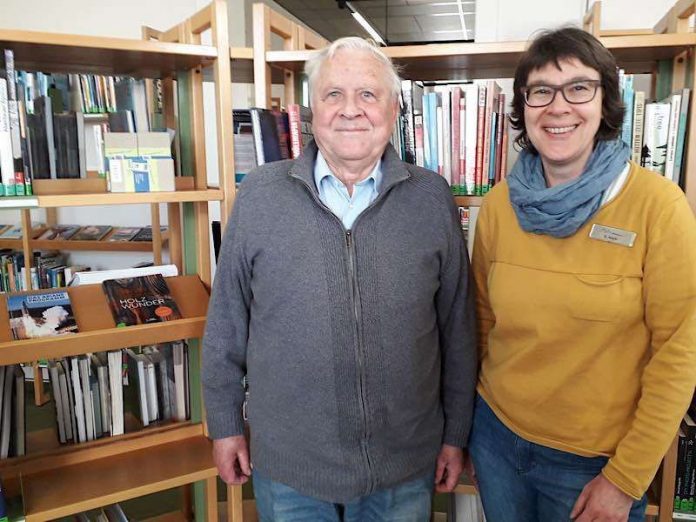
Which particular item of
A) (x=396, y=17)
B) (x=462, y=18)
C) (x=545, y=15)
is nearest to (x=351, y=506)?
(x=545, y=15)

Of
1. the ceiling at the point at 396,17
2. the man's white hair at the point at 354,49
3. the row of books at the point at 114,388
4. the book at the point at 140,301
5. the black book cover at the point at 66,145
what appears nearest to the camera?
the man's white hair at the point at 354,49

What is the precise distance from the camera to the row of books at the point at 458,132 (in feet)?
5.61

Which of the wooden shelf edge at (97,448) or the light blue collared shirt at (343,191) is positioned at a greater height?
the light blue collared shirt at (343,191)

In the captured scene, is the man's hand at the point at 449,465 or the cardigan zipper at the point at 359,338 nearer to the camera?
the cardigan zipper at the point at 359,338

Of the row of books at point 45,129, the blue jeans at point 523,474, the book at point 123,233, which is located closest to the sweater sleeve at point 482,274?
the blue jeans at point 523,474

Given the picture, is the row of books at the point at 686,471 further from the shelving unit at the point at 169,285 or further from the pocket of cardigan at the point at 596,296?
the shelving unit at the point at 169,285

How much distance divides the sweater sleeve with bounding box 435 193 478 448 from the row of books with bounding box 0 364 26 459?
A: 1.30 meters

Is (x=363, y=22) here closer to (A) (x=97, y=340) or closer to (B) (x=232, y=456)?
(A) (x=97, y=340)

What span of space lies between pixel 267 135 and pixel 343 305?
2.20ft

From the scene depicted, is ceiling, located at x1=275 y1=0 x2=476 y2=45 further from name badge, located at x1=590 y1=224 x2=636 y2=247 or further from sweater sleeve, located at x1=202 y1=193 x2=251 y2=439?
name badge, located at x1=590 y1=224 x2=636 y2=247

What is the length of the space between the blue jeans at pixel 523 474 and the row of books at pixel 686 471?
26.2 inches

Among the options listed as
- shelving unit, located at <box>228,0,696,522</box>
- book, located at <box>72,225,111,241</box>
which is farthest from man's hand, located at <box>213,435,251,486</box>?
book, located at <box>72,225,111,241</box>

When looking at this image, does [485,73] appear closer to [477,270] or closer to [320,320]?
[477,270]

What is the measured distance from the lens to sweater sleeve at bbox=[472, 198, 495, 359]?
1398 mm
